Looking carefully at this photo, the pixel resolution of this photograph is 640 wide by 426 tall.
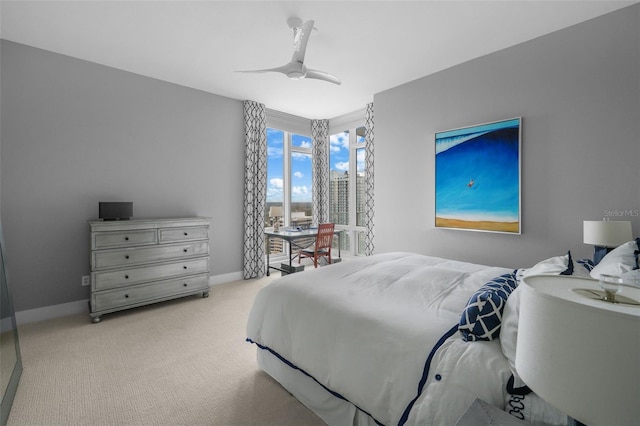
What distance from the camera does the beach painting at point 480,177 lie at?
10.0ft

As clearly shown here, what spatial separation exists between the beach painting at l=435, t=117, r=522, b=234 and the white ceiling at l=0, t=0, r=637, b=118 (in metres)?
0.89

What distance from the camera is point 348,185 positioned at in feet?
19.4

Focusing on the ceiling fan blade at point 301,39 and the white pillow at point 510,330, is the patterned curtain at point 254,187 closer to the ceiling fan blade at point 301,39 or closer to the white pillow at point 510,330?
the ceiling fan blade at point 301,39

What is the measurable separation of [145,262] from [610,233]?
447cm

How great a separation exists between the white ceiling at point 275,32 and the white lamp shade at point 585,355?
2709 millimetres

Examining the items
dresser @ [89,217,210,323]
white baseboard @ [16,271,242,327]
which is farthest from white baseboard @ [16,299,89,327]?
dresser @ [89,217,210,323]

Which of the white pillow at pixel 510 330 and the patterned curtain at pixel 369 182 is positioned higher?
the patterned curtain at pixel 369 182

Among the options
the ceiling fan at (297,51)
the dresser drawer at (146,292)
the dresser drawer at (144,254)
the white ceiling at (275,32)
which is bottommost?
the dresser drawer at (146,292)

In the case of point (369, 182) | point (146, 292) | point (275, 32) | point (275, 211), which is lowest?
point (146, 292)

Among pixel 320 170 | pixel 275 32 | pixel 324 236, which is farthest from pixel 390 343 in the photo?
pixel 320 170

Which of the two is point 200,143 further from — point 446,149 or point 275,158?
point 446,149

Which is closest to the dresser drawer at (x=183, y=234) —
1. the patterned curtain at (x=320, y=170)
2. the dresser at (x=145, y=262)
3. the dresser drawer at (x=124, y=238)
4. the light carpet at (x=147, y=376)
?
the dresser at (x=145, y=262)

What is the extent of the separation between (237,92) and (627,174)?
179 inches

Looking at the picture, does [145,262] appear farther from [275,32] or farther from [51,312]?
[275,32]
